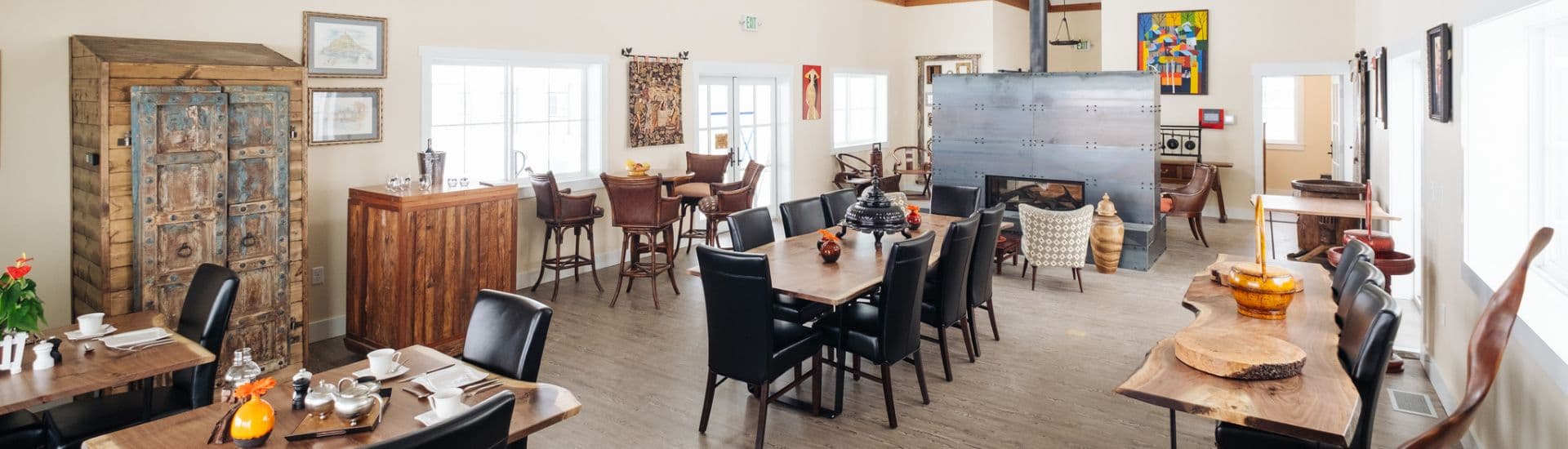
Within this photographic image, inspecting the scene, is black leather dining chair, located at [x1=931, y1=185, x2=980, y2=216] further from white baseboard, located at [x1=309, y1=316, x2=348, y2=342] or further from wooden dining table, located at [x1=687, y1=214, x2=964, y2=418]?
white baseboard, located at [x1=309, y1=316, x2=348, y2=342]

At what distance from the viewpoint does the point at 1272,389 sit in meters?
2.41

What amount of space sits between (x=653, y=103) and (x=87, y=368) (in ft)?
17.7

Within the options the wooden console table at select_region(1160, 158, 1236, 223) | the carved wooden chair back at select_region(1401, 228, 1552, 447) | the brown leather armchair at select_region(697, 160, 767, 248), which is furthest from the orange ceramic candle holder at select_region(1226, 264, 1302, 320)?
the wooden console table at select_region(1160, 158, 1236, 223)

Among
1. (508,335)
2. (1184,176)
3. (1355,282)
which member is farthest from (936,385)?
(1184,176)

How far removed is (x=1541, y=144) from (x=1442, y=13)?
41.5 inches

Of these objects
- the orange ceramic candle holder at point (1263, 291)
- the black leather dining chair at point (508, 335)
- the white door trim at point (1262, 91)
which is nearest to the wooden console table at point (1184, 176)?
the white door trim at point (1262, 91)

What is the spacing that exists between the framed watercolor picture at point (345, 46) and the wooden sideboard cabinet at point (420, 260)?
0.83m

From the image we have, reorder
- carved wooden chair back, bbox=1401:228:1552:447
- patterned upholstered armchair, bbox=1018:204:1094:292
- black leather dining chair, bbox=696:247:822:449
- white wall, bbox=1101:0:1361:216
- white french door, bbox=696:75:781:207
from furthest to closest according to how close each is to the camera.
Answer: white wall, bbox=1101:0:1361:216 → white french door, bbox=696:75:781:207 → patterned upholstered armchair, bbox=1018:204:1094:292 → black leather dining chair, bbox=696:247:822:449 → carved wooden chair back, bbox=1401:228:1552:447

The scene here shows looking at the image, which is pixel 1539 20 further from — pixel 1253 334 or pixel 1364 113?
pixel 1364 113

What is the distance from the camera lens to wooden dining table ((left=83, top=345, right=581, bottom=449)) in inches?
84.8

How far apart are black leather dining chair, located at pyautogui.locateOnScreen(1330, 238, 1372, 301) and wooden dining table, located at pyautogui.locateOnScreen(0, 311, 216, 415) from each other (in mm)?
3938

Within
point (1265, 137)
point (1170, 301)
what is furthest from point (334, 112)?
point (1265, 137)

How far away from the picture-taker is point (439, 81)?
20.4 feet

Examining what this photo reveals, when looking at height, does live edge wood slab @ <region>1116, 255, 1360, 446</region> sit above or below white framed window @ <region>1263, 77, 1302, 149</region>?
below
